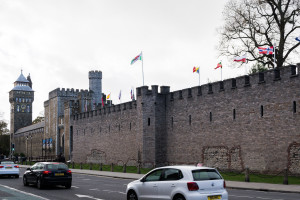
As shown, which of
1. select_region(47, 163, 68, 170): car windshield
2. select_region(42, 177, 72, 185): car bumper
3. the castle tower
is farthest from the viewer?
the castle tower

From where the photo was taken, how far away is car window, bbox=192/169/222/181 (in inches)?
461

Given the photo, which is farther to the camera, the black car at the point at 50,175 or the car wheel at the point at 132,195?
the black car at the point at 50,175

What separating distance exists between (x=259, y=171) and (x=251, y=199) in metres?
13.3

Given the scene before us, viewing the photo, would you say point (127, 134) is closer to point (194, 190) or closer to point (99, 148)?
point (99, 148)

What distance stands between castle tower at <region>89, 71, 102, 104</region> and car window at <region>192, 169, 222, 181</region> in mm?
63275

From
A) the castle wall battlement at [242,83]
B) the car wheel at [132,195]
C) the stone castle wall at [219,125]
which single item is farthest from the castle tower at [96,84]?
the car wheel at [132,195]

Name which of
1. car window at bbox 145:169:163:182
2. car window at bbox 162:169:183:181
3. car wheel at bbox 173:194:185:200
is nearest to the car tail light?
car wheel at bbox 173:194:185:200

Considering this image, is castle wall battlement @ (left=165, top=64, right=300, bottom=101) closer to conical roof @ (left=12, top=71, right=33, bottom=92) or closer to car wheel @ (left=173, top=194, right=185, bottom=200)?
car wheel @ (left=173, top=194, right=185, bottom=200)

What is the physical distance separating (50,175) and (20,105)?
313ft

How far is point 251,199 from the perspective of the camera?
15.4 meters

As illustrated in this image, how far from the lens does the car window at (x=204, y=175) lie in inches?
461

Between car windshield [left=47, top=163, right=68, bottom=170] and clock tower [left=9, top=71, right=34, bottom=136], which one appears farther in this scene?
clock tower [left=9, top=71, right=34, bottom=136]

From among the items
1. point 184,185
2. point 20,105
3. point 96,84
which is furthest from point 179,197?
point 20,105

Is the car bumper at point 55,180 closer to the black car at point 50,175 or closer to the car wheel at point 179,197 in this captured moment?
the black car at point 50,175
